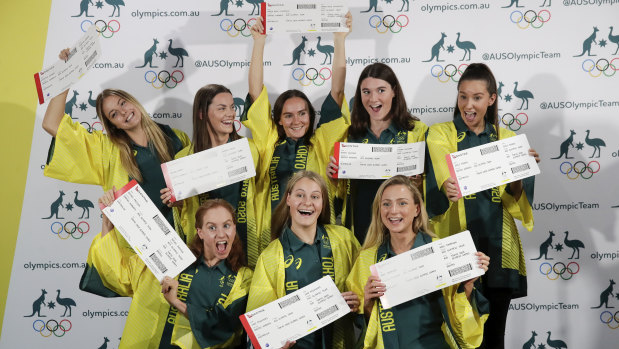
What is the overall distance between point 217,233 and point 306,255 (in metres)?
0.52

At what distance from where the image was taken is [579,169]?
16.2ft

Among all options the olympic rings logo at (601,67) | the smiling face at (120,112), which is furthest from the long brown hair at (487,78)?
the smiling face at (120,112)

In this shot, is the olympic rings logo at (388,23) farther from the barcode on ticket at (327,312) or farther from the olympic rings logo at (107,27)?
the barcode on ticket at (327,312)

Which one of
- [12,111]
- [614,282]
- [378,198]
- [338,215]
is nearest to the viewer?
[378,198]

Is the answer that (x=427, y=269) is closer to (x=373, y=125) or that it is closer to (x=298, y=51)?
(x=373, y=125)

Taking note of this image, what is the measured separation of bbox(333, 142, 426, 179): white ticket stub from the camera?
13.5 feet

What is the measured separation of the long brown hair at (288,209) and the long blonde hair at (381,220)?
30 cm

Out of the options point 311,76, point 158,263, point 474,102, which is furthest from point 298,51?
point 158,263

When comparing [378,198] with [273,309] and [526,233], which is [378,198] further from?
[526,233]

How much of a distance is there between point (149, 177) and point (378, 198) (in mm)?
1481

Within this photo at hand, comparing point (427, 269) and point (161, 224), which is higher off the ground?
point (161, 224)

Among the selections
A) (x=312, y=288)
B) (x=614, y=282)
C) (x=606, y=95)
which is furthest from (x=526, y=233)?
(x=312, y=288)

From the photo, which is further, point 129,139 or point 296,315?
point 129,139

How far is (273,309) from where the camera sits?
3.54m
